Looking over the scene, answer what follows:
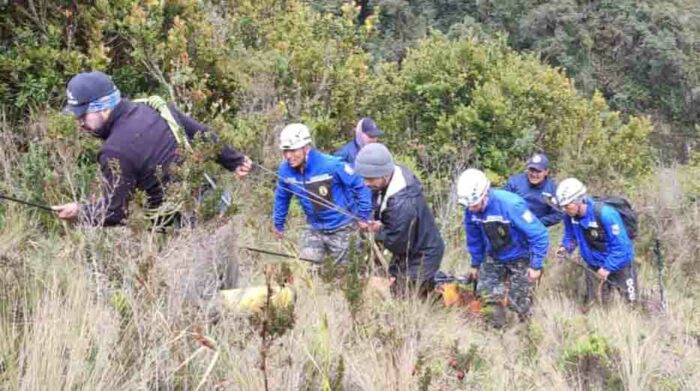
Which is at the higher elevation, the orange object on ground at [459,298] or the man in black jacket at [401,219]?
the man in black jacket at [401,219]

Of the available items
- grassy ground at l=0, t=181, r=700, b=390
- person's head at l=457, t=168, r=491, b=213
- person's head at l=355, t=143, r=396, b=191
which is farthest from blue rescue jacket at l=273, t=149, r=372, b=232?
grassy ground at l=0, t=181, r=700, b=390

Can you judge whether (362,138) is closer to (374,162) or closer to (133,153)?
(374,162)

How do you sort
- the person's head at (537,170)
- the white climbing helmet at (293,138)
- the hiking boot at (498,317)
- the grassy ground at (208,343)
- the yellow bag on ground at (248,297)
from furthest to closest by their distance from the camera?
1. the person's head at (537,170)
2. the white climbing helmet at (293,138)
3. the hiking boot at (498,317)
4. the yellow bag on ground at (248,297)
5. the grassy ground at (208,343)

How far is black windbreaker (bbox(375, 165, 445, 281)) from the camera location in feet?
19.7

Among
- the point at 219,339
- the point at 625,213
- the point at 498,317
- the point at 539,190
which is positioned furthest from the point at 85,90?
the point at 539,190

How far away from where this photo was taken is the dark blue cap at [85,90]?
412cm

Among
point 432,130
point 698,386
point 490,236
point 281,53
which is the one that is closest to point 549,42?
point 432,130

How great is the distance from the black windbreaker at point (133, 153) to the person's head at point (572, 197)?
12.9 feet

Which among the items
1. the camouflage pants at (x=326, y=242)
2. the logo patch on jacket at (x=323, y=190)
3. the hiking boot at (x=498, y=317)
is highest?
the logo patch on jacket at (x=323, y=190)

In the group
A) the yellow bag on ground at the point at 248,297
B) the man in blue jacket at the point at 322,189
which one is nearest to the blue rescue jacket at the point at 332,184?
the man in blue jacket at the point at 322,189

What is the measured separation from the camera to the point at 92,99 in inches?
163

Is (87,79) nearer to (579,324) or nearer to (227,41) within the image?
(579,324)

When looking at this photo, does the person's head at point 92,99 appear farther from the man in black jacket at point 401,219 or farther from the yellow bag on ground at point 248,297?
the man in black jacket at point 401,219

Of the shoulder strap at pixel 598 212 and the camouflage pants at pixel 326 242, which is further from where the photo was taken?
the shoulder strap at pixel 598 212
